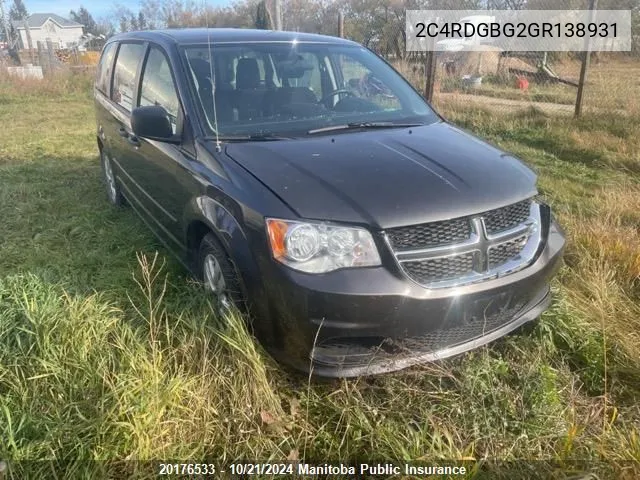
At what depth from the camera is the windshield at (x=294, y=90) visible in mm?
3025

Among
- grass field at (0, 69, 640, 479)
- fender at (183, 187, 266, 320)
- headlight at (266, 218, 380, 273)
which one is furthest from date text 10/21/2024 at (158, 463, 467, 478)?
headlight at (266, 218, 380, 273)

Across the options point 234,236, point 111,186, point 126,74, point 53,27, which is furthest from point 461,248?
point 53,27

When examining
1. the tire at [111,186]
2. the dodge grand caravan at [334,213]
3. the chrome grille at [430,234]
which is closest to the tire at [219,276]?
the dodge grand caravan at [334,213]

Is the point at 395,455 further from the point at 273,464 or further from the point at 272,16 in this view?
the point at 272,16

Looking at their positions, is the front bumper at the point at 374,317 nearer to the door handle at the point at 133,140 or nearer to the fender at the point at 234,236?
the fender at the point at 234,236

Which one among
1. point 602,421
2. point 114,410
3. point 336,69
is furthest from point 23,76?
point 602,421

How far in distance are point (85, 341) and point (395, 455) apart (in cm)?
154

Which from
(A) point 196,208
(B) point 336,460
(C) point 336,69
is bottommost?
(B) point 336,460

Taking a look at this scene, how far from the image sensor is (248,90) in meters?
3.18

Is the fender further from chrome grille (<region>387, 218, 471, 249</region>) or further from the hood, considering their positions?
chrome grille (<region>387, 218, 471, 249</region>)

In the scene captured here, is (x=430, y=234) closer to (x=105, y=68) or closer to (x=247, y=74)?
(x=247, y=74)

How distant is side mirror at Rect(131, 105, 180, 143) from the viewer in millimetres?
2846

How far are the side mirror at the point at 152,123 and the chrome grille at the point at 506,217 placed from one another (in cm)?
177

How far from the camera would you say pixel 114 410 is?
2121mm
